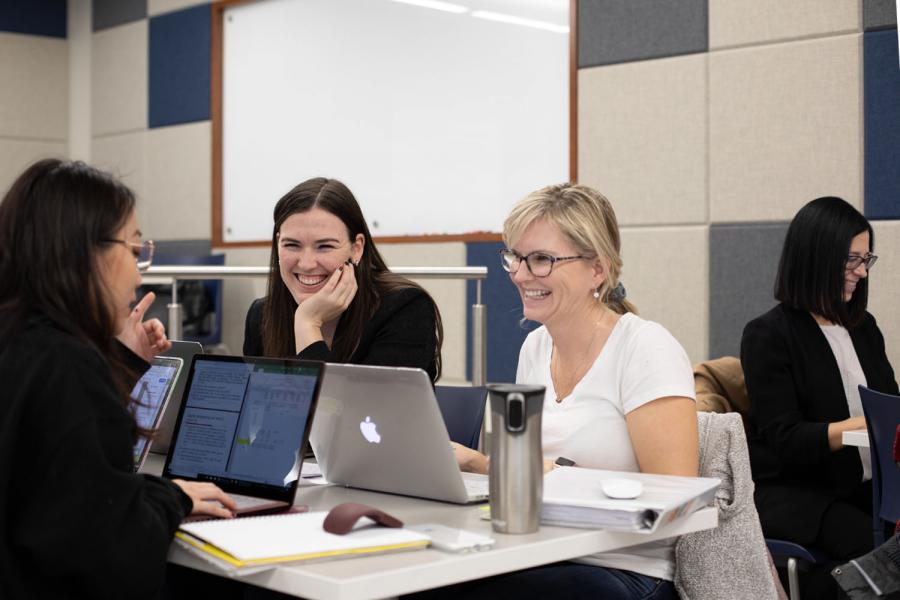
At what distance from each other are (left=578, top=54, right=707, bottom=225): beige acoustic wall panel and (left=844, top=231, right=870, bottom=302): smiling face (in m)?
1.34

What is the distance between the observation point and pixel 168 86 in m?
6.61

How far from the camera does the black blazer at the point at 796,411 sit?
2848mm

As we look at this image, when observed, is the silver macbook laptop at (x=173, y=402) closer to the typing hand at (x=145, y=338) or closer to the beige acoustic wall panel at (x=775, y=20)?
the typing hand at (x=145, y=338)

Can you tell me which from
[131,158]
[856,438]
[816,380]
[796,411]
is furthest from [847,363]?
[131,158]

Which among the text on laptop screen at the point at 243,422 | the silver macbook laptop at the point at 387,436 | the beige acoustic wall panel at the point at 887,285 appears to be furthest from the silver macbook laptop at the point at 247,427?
the beige acoustic wall panel at the point at 887,285

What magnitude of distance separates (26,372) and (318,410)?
23.2 inches

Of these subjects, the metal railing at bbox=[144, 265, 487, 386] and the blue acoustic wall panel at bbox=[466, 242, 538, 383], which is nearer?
the metal railing at bbox=[144, 265, 487, 386]

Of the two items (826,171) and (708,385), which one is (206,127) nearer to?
(826,171)

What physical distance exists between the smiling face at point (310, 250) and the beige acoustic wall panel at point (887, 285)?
2.15 m

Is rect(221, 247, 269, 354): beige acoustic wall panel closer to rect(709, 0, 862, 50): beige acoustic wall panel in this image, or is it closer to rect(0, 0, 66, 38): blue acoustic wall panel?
rect(0, 0, 66, 38): blue acoustic wall panel

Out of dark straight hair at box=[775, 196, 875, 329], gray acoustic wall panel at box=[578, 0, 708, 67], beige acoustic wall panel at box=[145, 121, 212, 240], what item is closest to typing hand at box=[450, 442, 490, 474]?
dark straight hair at box=[775, 196, 875, 329]

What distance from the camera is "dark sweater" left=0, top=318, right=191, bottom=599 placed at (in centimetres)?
133

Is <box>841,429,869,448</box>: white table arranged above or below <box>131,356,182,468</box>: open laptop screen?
below

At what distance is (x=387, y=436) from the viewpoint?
1.78 metres
